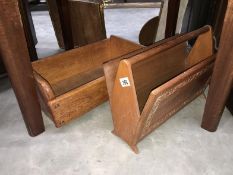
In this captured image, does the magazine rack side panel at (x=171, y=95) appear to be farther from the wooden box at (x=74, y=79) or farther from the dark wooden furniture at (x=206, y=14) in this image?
the dark wooden furniture at (x=206, y=14)

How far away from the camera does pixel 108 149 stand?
4.41 feet

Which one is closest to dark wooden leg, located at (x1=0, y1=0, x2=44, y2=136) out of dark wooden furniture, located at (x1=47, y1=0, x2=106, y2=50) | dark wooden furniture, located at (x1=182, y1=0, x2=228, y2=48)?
dark wooden furniture, located at (x1=47, y1=0, x2=106, y2=50)

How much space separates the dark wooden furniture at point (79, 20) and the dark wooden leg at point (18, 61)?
1080 millimetres

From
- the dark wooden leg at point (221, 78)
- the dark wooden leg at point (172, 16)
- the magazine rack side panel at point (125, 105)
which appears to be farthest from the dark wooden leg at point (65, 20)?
the dark wooden leg at point (221, 78)

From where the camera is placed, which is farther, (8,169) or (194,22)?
(194,22)

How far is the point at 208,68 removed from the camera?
4.35ft

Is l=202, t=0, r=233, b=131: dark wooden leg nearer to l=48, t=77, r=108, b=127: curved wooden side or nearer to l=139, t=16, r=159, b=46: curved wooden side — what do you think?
l=48, t=77, r=108, b=127: curved wooden side

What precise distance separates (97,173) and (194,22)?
1886 mm

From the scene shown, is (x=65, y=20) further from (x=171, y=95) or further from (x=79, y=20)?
(x=171, y=95)

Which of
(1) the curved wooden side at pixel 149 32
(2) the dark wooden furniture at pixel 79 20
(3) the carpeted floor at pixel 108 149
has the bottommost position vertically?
(3) the carpeted floor at pixel 108 149

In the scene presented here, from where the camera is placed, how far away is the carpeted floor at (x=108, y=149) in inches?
48.4

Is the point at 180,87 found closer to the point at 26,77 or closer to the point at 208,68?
the point at 208,68

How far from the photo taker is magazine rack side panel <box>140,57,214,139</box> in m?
1.06

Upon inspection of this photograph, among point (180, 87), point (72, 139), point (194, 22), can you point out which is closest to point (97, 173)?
point (72, 139)
